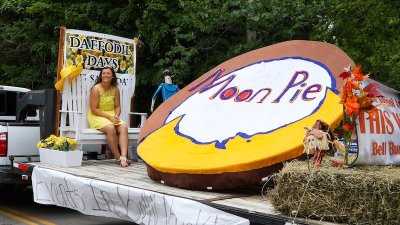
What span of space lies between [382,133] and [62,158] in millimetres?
4153

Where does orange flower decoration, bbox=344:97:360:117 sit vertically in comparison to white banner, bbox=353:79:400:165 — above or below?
above

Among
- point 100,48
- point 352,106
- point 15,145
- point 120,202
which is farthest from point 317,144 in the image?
point 100,48

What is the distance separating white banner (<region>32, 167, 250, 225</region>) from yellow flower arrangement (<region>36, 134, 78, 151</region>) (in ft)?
1.83

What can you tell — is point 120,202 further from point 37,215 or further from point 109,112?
point 109,112

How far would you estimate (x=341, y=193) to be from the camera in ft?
11.5

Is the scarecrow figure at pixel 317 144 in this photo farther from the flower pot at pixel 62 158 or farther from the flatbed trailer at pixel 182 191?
the flower pot at pixel 62 158

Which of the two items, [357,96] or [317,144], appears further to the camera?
[317,144]

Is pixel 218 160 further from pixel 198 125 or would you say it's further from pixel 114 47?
pixel 114 47

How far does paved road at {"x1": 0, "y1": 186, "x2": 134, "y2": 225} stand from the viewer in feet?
23.1

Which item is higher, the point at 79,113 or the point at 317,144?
the point at 79,113

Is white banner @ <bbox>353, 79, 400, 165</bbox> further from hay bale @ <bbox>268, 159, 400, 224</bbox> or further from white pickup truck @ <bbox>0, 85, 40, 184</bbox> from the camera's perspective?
white pickup truck @ <bbox>0, 85, 40, 184</bbox>

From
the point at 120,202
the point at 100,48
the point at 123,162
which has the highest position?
the point at 100,48

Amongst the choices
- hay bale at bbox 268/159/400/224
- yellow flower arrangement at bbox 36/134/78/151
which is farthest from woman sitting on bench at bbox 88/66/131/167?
hay bale at bbox 268/159/400/224

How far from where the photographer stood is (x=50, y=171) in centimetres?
616
